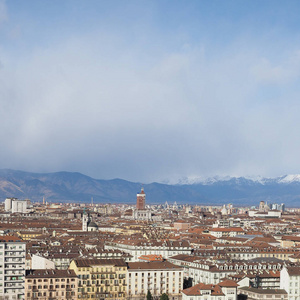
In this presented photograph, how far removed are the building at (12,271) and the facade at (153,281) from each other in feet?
42.1

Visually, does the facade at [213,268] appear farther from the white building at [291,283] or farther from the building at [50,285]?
the building at [50,285]

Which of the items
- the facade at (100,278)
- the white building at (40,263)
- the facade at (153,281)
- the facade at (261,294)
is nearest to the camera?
the facade at (261,294)

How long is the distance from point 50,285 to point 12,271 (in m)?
4.36

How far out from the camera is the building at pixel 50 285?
76.0m

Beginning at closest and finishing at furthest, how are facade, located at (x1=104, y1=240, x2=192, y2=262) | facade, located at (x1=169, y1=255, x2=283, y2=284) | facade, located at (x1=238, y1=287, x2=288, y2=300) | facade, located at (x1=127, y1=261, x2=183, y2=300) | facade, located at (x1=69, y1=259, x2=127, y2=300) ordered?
facade, located at (x1=238, y1=287, x2=288, y2=300) < facade, located at (x1=69, y1=259, x2=127, y2=300) < facade, located at (x1=127, y1=261, x2=183, y2=300) < facade, located at (x1=169, y1=255, x2=283, y2=284) < facade, located at (x1=104, y1=240, x2=192, y2=262)

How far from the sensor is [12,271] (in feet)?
249

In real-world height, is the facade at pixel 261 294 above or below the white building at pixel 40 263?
below

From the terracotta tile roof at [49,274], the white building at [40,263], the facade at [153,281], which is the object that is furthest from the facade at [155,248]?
the terracotta tile roof at [49,274]

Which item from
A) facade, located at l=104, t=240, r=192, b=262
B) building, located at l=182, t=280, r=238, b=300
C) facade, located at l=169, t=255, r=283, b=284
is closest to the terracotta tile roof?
building, located at l=182, t=280, r=238, b=300

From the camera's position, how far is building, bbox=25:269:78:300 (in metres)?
76.0

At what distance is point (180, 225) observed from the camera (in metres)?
193

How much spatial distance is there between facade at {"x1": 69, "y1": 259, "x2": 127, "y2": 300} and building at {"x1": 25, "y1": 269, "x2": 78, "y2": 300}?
1.10 m

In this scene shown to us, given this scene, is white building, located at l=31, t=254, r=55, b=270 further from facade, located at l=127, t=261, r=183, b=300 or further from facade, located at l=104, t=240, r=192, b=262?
facade, located at l=104, t=240, r=192, b=262

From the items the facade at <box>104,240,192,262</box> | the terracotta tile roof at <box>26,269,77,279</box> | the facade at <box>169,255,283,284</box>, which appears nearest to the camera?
the terracotta tile roof at <box>26,269,77,279</box>
